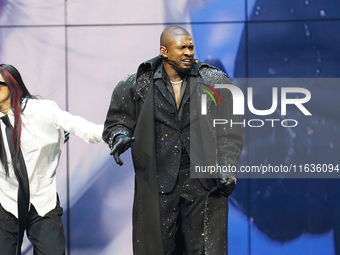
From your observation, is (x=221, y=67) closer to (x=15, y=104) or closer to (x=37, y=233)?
(x=15, y=104)

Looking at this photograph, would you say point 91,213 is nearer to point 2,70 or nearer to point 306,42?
point 2,70

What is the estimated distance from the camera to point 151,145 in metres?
2.96

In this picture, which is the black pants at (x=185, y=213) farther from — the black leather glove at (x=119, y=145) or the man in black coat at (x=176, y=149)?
the black leather glove at (x=119, y=145)

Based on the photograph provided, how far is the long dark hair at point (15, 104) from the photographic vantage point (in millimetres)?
2980

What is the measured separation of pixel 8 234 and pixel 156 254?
945mm

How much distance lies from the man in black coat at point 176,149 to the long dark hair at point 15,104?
571 mm

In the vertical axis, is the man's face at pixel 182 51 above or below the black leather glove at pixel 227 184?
above

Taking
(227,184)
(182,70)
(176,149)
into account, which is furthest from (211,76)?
(227,184)

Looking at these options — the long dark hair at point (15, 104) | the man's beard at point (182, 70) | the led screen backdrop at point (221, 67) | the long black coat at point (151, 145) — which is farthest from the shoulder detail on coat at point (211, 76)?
the led screen backdrop at point (221, 67)

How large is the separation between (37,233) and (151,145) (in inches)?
36.2

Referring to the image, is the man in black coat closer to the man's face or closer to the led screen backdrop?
the man's face

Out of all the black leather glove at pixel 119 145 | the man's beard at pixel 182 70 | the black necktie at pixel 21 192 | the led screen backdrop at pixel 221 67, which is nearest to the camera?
the black leather glove at pixel 119 145

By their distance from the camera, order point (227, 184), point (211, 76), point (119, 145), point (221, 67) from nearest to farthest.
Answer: point (119, 145)
point (227, 184)
point (211, 76)
point (221, 67)

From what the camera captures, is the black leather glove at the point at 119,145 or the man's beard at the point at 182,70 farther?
the man's beard at the point at 182,70
